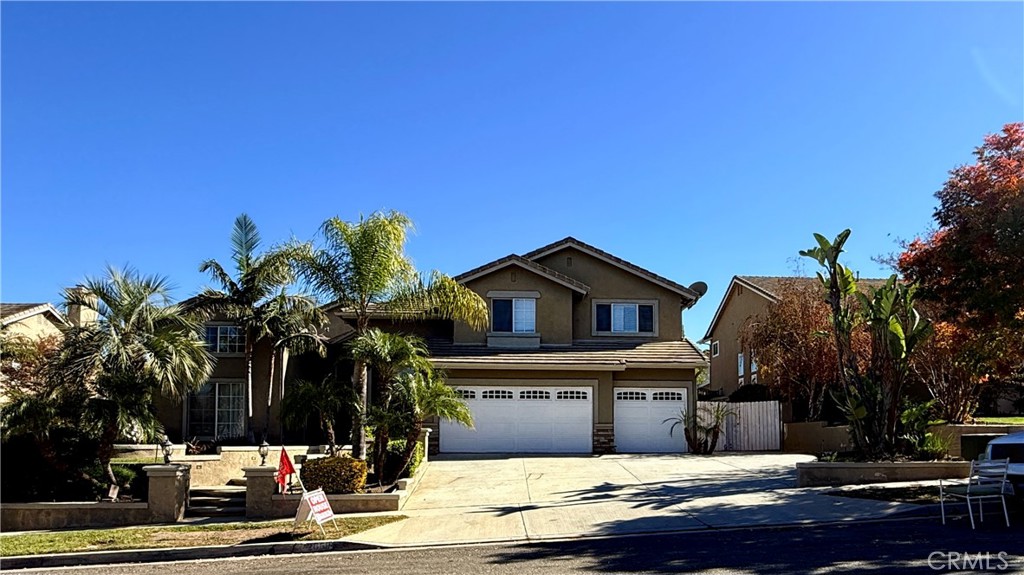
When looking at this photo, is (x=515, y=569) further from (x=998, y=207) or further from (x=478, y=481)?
(x=998, y=207)

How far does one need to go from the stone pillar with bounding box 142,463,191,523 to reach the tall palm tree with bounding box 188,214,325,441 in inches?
356

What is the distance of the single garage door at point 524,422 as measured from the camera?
25281mm

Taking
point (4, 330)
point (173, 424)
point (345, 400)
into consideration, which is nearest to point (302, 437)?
point (173, 424)

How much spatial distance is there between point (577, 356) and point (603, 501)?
1037 centimetres

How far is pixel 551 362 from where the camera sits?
25.1m

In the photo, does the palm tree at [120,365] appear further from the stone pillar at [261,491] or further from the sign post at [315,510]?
the sign post at [315,510]

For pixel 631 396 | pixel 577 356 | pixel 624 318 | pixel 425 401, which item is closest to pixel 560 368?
pixel 577 356

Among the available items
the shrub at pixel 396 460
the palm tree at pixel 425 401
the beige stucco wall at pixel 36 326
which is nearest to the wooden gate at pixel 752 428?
the shrub at pixel 396 460

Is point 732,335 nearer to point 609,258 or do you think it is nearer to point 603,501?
point 609,258

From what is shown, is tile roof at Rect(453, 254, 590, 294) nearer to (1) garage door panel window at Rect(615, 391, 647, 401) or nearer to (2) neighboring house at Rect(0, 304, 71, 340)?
(1) garage door panel window at Rect(615, 391, 647, 401)

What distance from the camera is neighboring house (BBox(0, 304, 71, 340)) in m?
27.2

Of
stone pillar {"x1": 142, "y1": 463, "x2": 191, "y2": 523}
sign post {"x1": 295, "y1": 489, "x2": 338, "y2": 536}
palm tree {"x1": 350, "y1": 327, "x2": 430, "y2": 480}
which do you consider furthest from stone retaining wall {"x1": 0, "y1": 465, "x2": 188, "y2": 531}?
palm tree {"x1": 350, "y1": 327, "x2": 430, "y2": 480}

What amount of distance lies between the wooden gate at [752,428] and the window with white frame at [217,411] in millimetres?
15193

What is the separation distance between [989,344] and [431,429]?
1499cm
